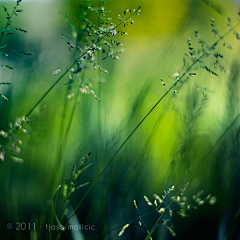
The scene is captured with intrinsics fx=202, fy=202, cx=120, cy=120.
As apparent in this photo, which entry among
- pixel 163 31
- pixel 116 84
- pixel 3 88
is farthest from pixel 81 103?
pixel 163 31

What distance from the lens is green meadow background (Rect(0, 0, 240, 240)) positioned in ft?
1.87

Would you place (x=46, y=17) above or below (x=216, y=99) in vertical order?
above

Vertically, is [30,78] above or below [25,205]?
above

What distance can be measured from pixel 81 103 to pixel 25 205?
0.32m

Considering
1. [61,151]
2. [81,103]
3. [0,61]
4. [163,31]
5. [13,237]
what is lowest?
[13,237]

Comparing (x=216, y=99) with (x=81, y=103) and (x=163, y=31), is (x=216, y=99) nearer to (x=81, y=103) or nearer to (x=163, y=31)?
(x=163, y=31)

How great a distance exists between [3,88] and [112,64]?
329 mm

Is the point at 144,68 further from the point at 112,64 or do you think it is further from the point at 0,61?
the point at 0,61

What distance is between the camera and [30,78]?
0.60 meters

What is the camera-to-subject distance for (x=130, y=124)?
0.60 m

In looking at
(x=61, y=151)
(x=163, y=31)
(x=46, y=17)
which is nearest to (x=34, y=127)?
(x=61, y=151)

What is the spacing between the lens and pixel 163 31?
2.16ft

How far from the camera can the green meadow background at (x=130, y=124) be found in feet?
1.87

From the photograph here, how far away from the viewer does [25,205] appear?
56 centimetres
